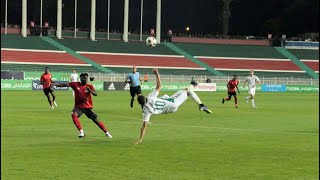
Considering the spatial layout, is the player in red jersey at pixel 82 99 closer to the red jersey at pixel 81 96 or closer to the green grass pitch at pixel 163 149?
the red jersey at pixel 81 96

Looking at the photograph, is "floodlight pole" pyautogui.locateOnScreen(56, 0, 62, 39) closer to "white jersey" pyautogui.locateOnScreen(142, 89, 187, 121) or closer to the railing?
the railing

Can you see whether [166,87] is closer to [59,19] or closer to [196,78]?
[196,78]

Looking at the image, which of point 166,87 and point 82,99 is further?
point 166,87

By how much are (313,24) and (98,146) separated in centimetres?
8857

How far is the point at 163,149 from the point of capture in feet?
56.9

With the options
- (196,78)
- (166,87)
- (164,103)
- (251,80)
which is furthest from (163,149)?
(196,78)

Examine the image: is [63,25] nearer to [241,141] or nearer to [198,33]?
[198,33]

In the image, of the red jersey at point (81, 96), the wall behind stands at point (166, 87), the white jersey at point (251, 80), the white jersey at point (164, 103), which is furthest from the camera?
the wall behind stands at point (166, 87)

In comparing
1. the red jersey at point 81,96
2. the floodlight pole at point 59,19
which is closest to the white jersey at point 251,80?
the red jersey at point 81,96

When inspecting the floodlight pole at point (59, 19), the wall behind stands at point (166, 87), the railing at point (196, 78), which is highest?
the floodlight pole at point (59, 19)

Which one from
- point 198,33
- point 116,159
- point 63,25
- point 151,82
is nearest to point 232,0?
point 198,33

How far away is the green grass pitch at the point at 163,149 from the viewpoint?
43.8 ft

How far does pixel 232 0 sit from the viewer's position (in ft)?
331

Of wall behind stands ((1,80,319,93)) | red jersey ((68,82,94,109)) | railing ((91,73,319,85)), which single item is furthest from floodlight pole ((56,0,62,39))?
red jersey ((68,82,94,109))
